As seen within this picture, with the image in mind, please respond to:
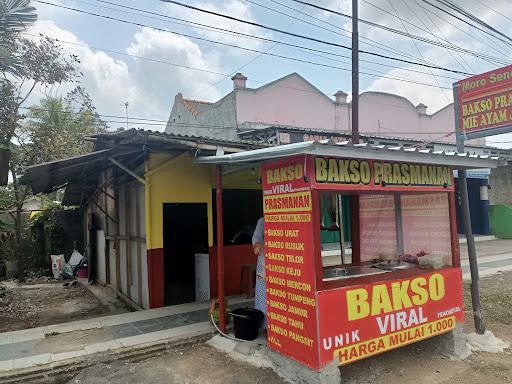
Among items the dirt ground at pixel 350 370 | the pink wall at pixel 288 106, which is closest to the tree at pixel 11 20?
the dirt ground at pixel 350 370

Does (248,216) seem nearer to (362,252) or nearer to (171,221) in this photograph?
(171,221)

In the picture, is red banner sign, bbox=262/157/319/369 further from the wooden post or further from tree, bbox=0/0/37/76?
tree, bbox=0/0/37/76

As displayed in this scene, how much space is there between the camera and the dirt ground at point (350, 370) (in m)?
4.56

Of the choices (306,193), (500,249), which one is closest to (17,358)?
(306,193)

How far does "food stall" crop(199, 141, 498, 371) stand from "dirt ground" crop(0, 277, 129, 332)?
14.9 ft

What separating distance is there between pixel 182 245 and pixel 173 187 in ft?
3.94

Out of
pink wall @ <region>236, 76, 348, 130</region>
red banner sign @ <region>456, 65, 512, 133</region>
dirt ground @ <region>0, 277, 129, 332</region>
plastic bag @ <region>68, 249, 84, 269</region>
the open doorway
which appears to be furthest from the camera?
pink wall @ <region>236, 76, 348, 130</region>

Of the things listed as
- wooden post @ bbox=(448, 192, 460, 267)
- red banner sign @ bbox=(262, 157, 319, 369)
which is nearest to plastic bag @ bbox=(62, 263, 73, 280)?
red banner sign @ bbox=(262, 157, 319, 369)

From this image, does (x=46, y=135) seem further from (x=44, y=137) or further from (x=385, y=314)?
(x=385, y=314)

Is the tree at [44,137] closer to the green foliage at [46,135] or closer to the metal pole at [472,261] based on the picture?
the green foliage at [46,135]

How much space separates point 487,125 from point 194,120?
1581 centimetres

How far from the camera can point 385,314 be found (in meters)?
4.70

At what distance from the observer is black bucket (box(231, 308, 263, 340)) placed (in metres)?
5.42

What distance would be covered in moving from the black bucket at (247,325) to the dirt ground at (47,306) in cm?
347
